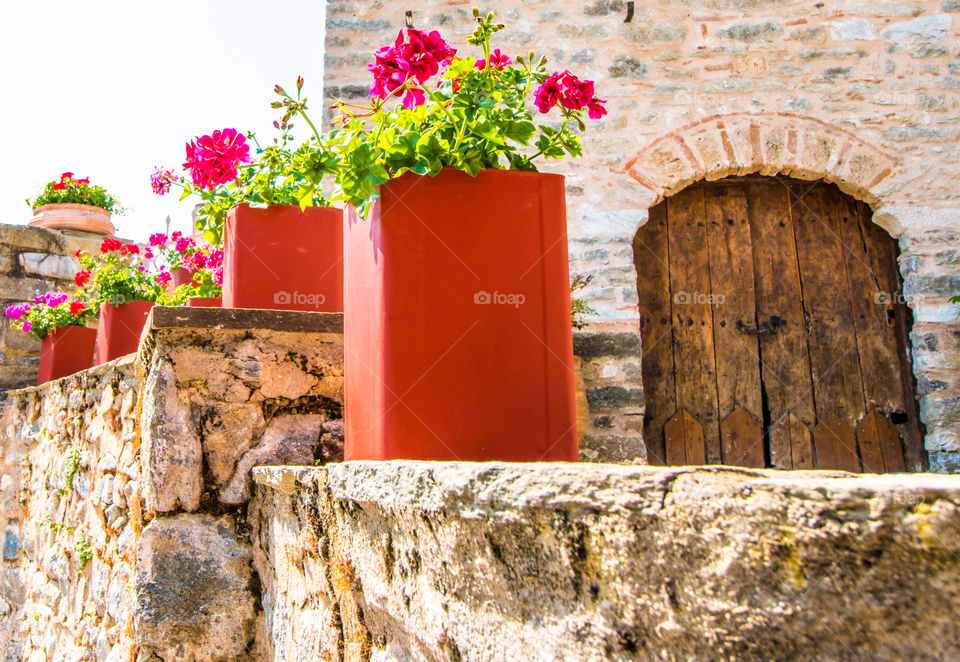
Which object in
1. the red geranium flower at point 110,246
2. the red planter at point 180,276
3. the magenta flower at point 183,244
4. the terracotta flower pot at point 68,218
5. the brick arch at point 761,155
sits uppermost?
the terracotta flower pot at point 68,218

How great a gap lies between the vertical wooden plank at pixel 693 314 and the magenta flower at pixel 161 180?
94.4 inches

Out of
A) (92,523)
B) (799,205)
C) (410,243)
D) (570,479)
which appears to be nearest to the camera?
(570,479)

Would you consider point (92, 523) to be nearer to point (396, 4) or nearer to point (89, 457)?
point (89, 457)

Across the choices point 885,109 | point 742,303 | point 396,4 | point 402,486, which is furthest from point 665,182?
point 402,486

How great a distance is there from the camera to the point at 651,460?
3617 mm

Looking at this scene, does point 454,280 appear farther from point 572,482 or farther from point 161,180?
point 161,180

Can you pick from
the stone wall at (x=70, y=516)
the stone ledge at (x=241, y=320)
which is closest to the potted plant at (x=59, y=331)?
the stone wall at (x=70, y=516)

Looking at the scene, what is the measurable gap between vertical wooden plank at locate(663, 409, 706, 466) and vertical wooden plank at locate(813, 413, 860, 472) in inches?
22.0

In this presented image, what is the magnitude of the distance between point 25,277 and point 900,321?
4.90 metres

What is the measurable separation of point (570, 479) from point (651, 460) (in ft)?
10.1

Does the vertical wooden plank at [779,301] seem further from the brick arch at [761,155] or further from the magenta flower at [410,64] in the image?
the magenta flower at [410,64]

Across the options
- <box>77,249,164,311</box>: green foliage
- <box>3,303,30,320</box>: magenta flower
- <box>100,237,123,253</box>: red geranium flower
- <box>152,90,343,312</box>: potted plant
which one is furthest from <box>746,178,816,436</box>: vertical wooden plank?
<box>3,303,30,320</box>: magenta flower

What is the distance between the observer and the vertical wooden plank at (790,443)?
3598mm

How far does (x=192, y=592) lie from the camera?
1513mm
